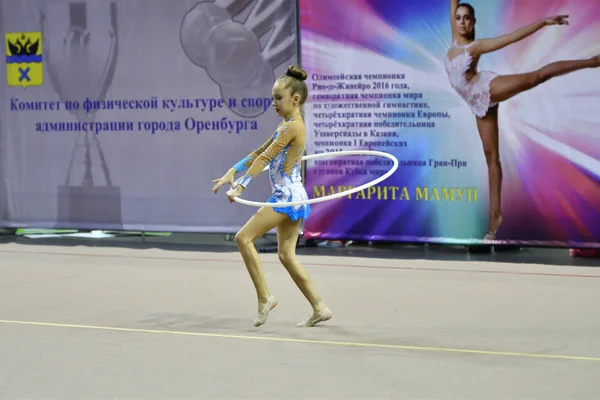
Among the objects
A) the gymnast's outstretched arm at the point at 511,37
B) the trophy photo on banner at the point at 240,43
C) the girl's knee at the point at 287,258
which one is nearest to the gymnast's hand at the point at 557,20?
the gymnast's outstretched arm at the point at 511,37

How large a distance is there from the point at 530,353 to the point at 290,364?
161 cm

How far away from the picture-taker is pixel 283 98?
26.9ft

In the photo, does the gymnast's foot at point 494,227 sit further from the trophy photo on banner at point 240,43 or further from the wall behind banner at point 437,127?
the trophy photo on banner at point 240,43

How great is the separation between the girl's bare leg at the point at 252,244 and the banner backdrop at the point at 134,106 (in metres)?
4.98

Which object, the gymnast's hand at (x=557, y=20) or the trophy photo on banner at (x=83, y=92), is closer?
the gymnast's hand at (x=557, y=20)

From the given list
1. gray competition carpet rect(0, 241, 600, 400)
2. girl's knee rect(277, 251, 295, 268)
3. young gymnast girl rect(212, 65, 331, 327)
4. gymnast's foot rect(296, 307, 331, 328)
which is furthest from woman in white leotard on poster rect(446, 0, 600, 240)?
girl's knee rect(277, 251, 295, 268)

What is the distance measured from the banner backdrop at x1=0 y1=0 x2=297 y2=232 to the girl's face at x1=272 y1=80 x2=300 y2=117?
4866 mm

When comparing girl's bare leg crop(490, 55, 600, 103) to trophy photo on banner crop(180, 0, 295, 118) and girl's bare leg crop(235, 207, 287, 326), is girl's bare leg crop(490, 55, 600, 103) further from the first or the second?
girl's bare leg crop(235, 207, 287, 326)

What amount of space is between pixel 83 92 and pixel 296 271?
22.2ft

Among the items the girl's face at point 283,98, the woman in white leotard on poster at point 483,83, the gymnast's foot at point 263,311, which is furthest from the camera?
the woman in white leotard on poster at point 483,83

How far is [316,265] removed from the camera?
39.4 feet

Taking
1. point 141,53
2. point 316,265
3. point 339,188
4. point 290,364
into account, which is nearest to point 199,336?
point 290,364

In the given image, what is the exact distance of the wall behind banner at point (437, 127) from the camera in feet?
38.6

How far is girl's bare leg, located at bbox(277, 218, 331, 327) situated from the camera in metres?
8.26
